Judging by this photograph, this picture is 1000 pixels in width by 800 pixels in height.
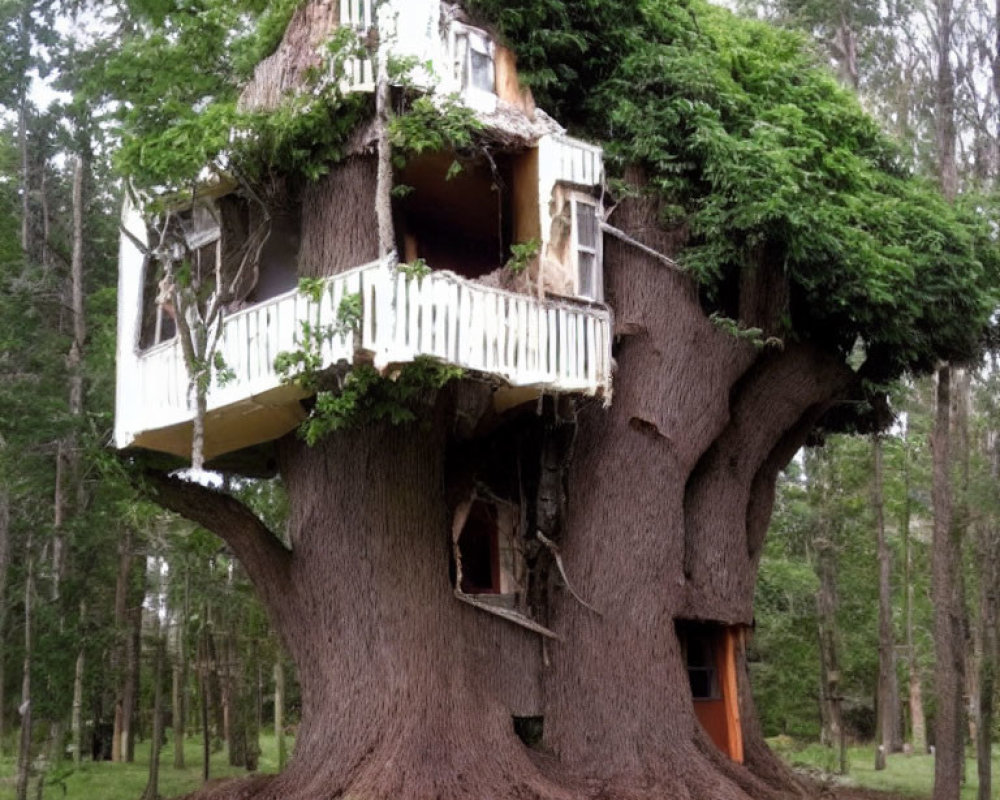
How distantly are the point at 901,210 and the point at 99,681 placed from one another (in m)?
19.3

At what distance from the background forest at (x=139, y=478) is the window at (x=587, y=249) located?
2.08 meters

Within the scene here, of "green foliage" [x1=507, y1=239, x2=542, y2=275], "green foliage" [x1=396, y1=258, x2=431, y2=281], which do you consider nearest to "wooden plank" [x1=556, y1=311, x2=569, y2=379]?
"green foliage" [x1=507, y1=239, x2=542, y2=275]

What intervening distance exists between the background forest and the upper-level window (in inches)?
39.6

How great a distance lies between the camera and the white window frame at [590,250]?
15.5 metres

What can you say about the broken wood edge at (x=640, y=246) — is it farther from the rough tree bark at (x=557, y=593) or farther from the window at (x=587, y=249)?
the window at (x=587, y=249)

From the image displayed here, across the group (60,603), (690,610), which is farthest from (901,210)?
(60,603)

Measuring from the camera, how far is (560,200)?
15.6 metres

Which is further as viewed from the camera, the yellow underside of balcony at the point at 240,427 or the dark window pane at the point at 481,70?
the dark window pane at the point at 481,70

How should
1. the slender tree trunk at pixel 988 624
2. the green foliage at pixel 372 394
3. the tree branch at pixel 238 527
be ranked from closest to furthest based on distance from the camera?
the green foliage at pixel 372 394 → the tree branch at pixel 238 527 → the slender tree trunk at pixel 988 624

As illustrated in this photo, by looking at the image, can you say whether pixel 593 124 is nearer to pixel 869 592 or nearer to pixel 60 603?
pixel 60 603

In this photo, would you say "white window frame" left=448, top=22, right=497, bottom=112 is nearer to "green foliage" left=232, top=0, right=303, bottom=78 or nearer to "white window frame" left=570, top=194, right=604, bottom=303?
"white window frame" left=570, top=194, right=604, bottom=303

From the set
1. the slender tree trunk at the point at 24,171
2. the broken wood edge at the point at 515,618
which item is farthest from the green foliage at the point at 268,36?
the slender tree trunk at the point at 24,171

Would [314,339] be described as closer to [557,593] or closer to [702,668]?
[557,593]

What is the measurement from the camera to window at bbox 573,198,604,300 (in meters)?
15.6
